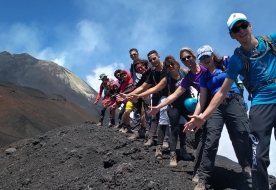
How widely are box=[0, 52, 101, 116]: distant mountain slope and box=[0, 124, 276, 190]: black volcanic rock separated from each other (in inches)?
1526

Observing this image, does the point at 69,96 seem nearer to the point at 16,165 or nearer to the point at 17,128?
the point at 17,128

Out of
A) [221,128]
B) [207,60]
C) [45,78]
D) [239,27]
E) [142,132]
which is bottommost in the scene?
[142,132]

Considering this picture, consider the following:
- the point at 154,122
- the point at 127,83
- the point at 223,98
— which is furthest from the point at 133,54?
the point at 223,98

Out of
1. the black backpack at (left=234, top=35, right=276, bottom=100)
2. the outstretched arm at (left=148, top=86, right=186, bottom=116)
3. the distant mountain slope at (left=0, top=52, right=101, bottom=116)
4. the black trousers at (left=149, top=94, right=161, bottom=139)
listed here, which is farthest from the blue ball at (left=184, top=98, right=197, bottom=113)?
the distant mountain slope at (left=0, top=52, right=101, bottom=116)

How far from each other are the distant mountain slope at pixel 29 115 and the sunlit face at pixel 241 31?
1305cm

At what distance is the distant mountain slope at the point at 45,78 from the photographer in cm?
5184

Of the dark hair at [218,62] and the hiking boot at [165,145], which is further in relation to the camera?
the hiking boot at [165,145]

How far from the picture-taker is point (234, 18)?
3.11 meters

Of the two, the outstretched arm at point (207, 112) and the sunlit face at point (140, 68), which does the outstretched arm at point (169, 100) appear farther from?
the sunlit face at point (140, 68)

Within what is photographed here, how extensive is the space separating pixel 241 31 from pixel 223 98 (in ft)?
2.24

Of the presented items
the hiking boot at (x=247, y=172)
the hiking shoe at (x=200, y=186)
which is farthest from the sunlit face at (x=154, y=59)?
the hiking shoe at (x=200, y=186)

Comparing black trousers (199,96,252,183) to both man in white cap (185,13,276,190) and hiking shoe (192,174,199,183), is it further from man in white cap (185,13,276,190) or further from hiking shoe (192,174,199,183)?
man in white cap (185,13,276,190)

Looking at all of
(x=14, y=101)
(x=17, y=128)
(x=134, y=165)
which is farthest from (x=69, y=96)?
(x=134, y=165)

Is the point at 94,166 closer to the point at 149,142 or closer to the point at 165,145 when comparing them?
the point at 149,142
